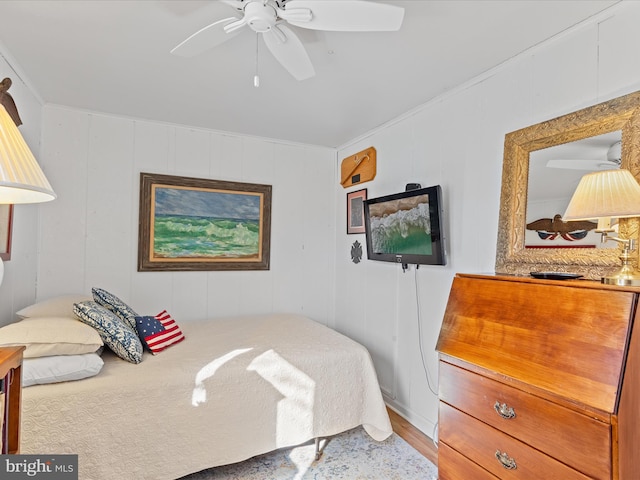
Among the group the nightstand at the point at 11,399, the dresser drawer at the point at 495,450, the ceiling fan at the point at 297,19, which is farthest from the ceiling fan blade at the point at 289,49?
the dresser drawer at the point at 495,450

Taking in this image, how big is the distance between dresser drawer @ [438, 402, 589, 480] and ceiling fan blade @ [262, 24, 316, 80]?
1796 millimetres

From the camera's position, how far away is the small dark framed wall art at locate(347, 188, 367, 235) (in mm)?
3537

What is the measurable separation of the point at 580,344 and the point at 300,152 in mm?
3171

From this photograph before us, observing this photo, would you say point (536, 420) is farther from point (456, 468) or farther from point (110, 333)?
point (110, 333)

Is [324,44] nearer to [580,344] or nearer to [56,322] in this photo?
[580,344]

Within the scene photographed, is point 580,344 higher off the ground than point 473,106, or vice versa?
point 473,106

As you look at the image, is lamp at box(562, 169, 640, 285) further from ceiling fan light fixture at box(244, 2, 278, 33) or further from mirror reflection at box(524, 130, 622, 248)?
ceiling fan light fixture at box(244, 2, 278, 33)

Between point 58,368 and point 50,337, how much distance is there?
158 mm

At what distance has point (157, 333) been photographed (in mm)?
2414

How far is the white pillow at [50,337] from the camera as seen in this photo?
172 cm

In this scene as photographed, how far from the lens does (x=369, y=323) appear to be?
336cm

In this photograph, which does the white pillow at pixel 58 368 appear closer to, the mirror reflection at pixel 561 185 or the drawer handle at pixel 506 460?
the drawer handle at pixel 506 460

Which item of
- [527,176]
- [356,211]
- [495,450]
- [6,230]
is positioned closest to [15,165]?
[6,230]

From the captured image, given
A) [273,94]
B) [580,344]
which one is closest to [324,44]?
[273,94]
